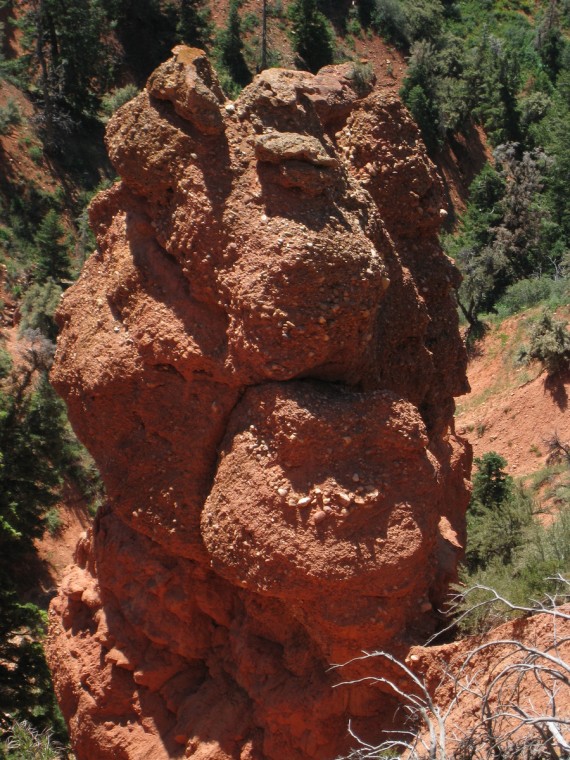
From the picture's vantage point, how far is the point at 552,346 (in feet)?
65.6

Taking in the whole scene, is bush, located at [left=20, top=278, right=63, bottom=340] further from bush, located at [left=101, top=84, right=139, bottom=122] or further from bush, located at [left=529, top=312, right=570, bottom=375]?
bush, located at [left=529, top=312, right=570, bottom=375]

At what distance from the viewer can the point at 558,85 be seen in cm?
4212

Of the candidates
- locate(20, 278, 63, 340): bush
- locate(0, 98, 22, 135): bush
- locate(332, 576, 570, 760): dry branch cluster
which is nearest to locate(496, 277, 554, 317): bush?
locate(20, 278, 63, 340): bush

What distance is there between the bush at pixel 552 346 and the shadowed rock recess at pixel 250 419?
526 inches

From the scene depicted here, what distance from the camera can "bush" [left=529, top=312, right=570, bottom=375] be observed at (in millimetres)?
19906

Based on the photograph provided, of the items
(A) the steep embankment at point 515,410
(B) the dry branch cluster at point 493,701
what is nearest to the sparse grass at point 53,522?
(A) the steep embankment at point 515,410

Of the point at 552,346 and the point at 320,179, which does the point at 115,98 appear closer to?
the point at 552,346

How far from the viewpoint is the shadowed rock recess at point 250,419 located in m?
5.85

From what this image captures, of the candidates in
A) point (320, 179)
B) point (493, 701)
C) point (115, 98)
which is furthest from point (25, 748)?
point (115, 98)

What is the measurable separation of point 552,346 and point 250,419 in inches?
606

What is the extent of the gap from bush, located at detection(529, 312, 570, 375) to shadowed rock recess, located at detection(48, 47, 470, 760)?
13.4 metres

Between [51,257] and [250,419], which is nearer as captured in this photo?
[250,419]

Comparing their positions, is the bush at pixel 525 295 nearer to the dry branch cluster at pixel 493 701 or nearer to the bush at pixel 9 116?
the bush at pixel 9 116

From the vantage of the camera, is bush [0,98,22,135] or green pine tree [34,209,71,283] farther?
bush [0,98,22,135]
